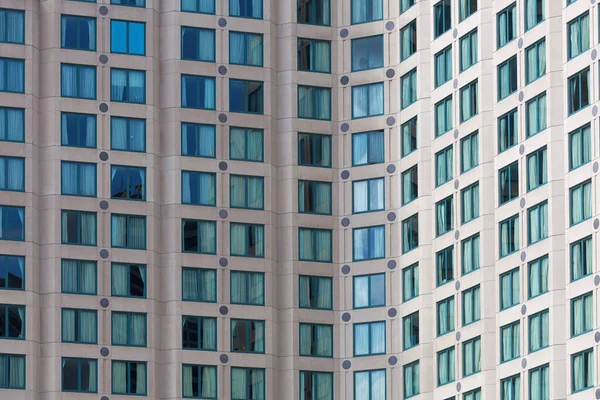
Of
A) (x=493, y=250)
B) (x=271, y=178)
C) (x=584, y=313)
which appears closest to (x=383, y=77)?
(x=271, y=178)

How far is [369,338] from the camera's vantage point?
438 feet

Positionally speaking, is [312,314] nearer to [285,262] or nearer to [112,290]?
[285,262]

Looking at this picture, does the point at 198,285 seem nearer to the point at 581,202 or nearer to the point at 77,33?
the point at 77,33

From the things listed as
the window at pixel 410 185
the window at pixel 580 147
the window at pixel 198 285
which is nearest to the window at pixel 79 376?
the window at pixel 198 285

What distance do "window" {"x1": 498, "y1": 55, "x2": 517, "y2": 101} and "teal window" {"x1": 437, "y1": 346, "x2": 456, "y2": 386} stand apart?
14.7 meters

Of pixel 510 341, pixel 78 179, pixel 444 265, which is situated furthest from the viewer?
pixel 78 179

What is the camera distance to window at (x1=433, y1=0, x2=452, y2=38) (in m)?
130

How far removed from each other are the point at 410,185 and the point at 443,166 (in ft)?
13.3

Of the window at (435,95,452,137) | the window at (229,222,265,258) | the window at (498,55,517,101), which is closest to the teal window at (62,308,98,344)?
the window at (229,222,265,258)

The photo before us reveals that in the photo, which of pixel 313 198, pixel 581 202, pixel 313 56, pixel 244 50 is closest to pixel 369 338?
pixel 313 198

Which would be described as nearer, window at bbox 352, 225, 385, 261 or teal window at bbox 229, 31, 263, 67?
window at bbox 352, 225, 385, 261

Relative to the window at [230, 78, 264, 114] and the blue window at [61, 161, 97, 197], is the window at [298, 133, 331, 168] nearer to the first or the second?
the window at [230, 78, 264, 114]

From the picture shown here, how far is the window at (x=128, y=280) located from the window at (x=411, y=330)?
15327mm

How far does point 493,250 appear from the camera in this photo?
405 ft
